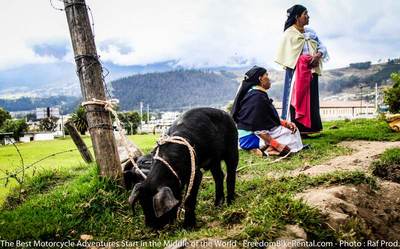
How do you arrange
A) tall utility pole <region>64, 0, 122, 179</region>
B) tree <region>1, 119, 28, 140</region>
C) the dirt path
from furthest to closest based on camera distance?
tree <region>1, 119, 28, 140</region> → the dirt path → tall utility pole <region>64, 0, 122, 179</region>

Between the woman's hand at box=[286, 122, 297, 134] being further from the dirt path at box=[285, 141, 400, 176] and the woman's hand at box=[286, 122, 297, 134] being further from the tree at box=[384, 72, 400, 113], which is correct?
the tree at box=[384, 72, 400, 113]

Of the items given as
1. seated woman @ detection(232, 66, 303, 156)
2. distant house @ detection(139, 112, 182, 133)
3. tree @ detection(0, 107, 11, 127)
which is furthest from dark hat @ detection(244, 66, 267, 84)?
tree @ detection(0, 107, 11, 127)

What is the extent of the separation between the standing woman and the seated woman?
61.8 inches

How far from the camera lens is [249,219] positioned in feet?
15.8

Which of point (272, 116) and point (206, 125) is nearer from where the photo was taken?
point (206, 125)

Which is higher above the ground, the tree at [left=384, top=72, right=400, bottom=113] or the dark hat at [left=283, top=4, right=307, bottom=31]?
the dark hat at [left=283, top=4, right=307, bottom=31]

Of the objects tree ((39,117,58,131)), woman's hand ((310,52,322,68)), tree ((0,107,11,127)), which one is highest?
woman's hand ((310,52,322,68))

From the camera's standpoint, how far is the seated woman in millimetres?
10500

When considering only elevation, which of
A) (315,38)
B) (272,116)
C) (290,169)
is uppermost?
(315,38)

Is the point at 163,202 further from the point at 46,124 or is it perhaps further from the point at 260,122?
the point at 46,124

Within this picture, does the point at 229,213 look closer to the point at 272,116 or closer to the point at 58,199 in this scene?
the point at 58,199

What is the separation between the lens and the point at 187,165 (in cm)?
527

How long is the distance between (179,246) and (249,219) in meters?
1.07

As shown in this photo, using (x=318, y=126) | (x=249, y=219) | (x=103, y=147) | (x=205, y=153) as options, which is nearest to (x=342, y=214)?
(x=249, y=219)
